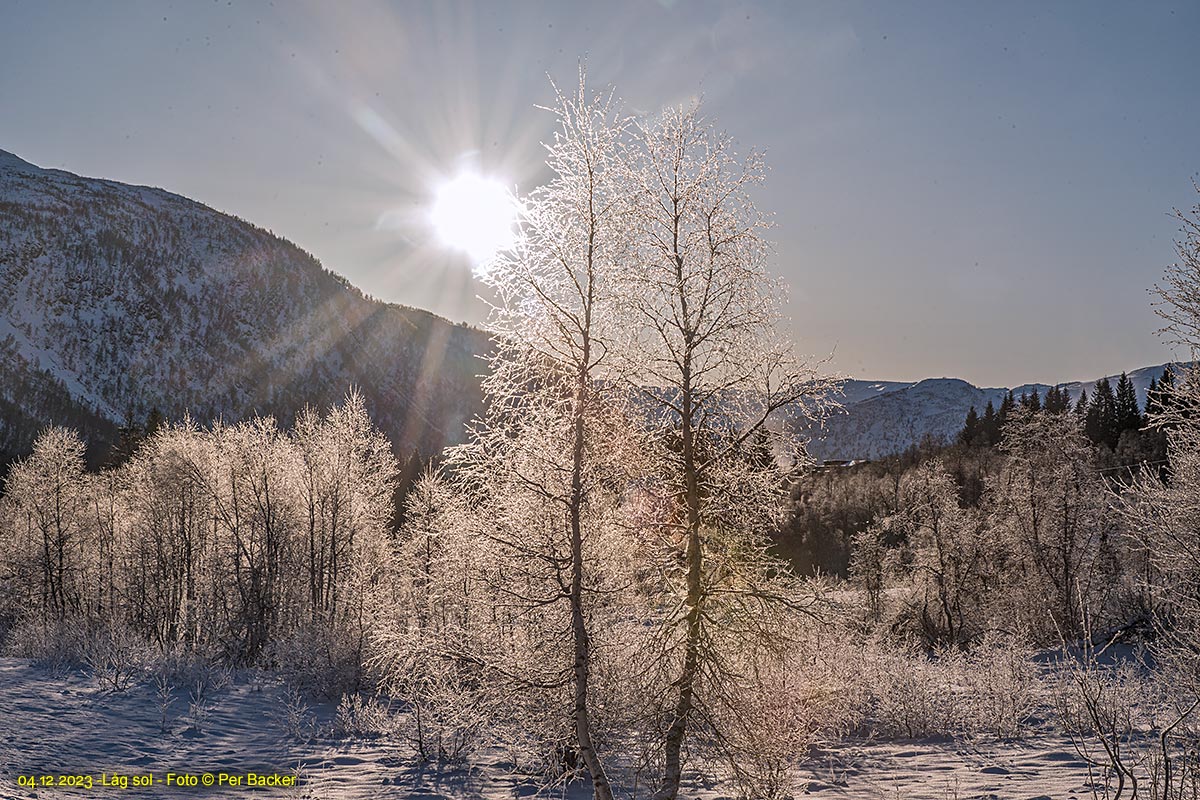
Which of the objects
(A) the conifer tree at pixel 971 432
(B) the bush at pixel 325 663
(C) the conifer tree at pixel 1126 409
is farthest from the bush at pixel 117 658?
(A) the conifer tree at pixel 971 432

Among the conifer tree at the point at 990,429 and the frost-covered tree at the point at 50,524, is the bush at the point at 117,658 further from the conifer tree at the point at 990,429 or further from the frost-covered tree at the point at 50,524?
the conifer tree at the point at 990,429

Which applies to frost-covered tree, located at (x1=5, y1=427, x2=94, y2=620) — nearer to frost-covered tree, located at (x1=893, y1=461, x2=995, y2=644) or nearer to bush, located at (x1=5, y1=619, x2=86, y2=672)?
bush, located at (x1=5, y1=619, x2=86, y2=672)

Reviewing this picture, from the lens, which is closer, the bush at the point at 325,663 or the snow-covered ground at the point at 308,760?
the snow-covered ground at the point at 308,760

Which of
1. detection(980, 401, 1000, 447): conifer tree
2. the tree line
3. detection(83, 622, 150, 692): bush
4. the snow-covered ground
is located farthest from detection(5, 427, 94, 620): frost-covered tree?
detection(980, 401, 1000, 447): conifer tree

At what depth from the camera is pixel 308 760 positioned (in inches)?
512

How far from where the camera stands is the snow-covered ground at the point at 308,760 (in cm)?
1068

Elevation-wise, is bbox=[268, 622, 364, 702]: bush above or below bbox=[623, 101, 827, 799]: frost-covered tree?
below

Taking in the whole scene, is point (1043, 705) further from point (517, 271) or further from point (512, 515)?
point (517, 271)

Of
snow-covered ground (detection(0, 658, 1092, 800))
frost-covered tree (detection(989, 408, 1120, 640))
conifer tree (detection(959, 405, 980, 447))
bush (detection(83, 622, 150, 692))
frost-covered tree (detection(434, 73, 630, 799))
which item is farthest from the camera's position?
conifer tree (detection(959, 405, 980, 447))

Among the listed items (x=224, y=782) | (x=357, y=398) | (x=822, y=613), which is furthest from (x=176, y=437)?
(x=822, y=613)

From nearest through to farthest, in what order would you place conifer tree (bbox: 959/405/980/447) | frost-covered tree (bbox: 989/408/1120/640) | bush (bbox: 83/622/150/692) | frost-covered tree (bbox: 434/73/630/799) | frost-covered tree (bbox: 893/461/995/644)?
frost-covered tree (bbox: 434/73/630/799) < bush (bbox: 83/622/150/692) < frost-covered tree (bbox: 989/408/1120/640) < frost-covered tree (bbox: 893/461/995/644) < conifer tree (bbox: 959/405/980/447)

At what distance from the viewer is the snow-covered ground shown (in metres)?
10.7

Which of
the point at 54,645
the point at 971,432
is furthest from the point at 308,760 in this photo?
the point at 971,432

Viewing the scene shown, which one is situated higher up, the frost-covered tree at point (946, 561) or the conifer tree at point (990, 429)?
the conifer tree at point (990, 429)
